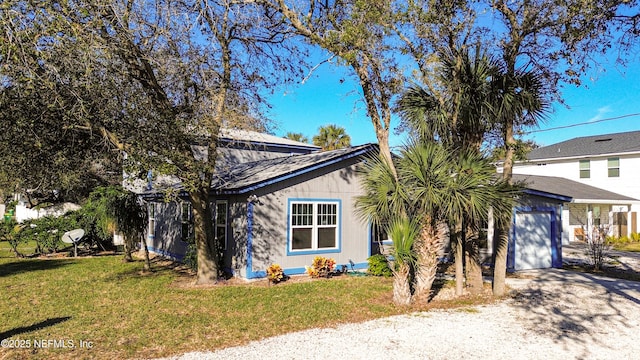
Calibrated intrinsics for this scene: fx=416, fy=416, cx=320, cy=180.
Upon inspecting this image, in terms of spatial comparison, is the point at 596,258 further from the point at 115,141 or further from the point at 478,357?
the point at 115,141

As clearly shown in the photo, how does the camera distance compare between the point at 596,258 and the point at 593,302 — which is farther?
the point at 596,258

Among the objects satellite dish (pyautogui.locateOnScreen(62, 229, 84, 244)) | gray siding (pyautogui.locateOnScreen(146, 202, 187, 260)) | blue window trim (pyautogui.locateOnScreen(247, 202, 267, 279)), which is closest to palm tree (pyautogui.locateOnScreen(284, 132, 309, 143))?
gray siding (pyautogui.locateOnScreen(146, 202, 187, 260))

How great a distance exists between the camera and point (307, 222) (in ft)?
41.0

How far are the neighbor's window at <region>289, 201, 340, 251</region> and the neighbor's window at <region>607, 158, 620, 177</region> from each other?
20537mm

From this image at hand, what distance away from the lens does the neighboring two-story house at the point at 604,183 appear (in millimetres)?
22913

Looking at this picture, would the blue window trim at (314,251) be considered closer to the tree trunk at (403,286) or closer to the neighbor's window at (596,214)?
the tree trunk at (403,286)

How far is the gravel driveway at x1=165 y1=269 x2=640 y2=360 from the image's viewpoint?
19.5 ft

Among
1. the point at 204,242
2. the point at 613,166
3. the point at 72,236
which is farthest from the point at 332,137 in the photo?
the point at 204,242

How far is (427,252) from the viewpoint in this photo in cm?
887

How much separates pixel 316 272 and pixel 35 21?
338 inches

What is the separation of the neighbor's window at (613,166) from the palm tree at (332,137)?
16.2m

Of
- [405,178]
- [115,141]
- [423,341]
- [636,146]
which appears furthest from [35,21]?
[636,146]

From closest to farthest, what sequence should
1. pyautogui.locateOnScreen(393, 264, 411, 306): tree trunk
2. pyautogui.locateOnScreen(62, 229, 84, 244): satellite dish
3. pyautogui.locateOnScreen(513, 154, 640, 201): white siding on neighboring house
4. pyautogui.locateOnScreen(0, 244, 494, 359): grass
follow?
pyautogui.locateOnScreen(0, 244, 494, 359): grass → pyautogui.locateOnScreen(393, 264, 411, 306): tree trunk → pyautogui.locateOnScreen(62, 229, 84, 244): satellite dish → pyautogui.locateOnScreen(513, 154, 640, 201): white siding on neighboring house

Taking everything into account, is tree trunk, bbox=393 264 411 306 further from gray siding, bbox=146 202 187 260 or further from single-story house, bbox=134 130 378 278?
gray siding, bbox=146 202 187 260
